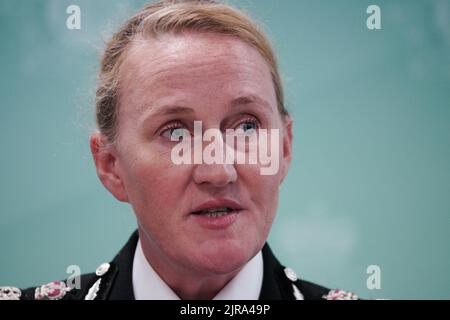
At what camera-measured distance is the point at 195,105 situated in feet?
4.54

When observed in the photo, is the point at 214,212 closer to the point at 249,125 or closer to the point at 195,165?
the point at 195,165

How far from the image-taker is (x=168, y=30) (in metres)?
1.51

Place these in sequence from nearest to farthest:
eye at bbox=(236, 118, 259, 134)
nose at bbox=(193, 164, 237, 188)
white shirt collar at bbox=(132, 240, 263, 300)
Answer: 1. nose at bbox=(193, 164, 237, 188)
2. eye at bbox=(236, 118, 259, 134)
3. white shirt collar at bbox=(132, 240, 263, 300)

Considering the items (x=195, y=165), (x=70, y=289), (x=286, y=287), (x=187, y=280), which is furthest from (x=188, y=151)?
(x=70, y=289)

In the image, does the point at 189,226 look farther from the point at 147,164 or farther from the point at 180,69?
the point at 180,69

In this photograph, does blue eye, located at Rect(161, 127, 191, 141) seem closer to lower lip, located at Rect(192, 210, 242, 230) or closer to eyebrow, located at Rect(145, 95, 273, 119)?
eyebrow, located at Rect(145, 95, 273, 119)

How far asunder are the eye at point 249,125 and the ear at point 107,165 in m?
0.41

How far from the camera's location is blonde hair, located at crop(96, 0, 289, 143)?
1497 millimetres

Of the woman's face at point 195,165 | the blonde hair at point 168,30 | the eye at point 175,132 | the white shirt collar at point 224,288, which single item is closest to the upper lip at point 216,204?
the woman's face at point 195,165

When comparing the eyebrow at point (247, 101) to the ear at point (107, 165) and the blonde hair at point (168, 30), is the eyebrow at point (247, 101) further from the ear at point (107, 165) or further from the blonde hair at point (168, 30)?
the ear at point (107, 165)

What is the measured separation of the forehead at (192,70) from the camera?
1.41 meters

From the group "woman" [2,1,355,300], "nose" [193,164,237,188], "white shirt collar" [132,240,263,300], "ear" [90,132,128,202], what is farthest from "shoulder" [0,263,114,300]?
"nose" [193,164,237,188]

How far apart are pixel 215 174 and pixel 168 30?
47 centimetres
